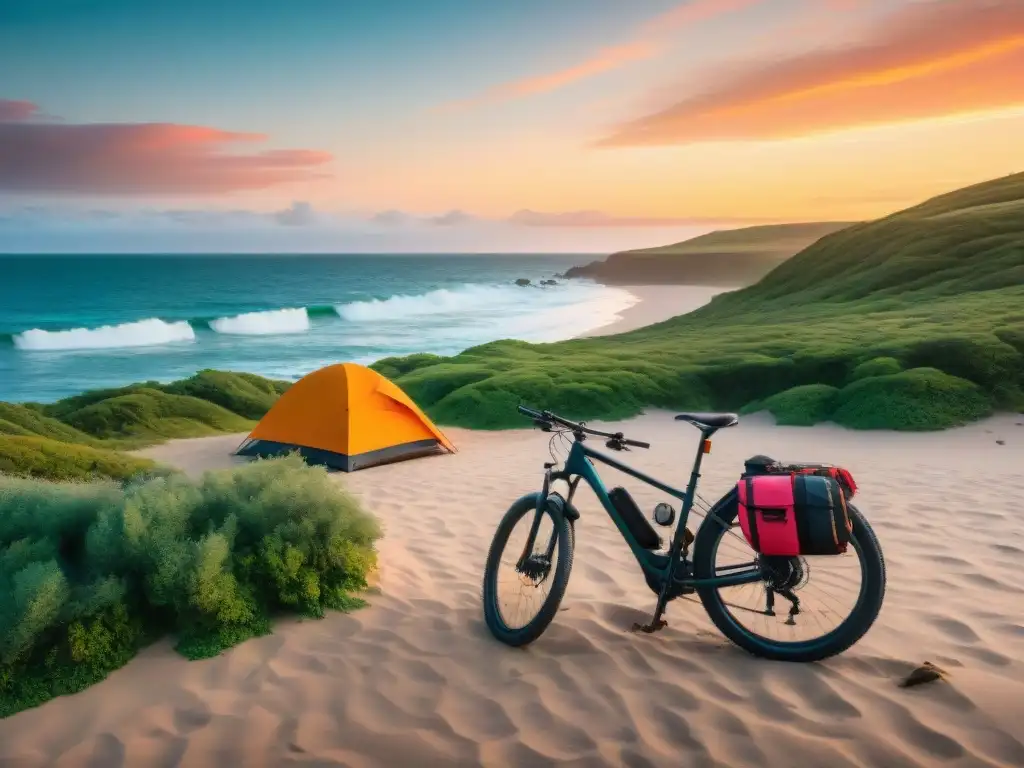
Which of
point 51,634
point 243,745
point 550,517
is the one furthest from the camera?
point 550,517

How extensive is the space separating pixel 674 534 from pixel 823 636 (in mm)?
954

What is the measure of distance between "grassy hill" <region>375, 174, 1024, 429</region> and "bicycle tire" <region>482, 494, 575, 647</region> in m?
10.5

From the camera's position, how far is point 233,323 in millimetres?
61312

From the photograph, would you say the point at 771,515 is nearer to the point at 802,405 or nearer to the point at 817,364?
the point at 802,405

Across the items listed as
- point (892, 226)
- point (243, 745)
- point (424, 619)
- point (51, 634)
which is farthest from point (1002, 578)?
point (892, 226)

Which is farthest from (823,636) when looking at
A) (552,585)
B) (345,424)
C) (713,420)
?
(345,424)

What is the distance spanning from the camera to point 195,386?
17359mm

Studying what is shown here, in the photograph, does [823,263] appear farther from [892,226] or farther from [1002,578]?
[1002,578]

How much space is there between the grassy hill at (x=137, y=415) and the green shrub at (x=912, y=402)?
40.0ft

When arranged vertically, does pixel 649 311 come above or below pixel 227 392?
below

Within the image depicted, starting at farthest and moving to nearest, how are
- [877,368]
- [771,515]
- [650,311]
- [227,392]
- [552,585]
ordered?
[650,311] → [227,392] → [877,368] → [552,585] → [771,515]

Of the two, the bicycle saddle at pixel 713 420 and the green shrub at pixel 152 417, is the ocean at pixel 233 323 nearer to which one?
the green shrub at pixel 152 417

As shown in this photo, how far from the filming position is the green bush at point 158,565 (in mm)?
4188

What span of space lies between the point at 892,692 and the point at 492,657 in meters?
2.09
